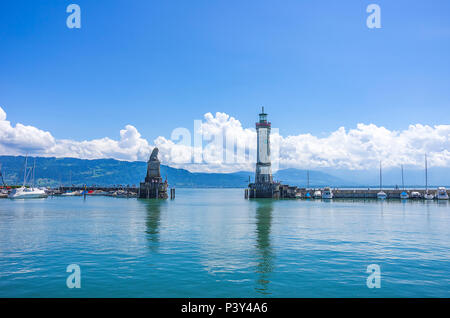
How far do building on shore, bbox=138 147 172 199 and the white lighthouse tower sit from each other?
141 ft

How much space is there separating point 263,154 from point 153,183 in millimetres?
49522

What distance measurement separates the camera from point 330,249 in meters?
31.3

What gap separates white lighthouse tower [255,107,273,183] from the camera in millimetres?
144750

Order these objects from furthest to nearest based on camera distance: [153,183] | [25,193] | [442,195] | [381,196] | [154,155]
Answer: [153,183]
[154,155]
[25,193]
[381,196]
[442,195]

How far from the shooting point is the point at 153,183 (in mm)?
141000

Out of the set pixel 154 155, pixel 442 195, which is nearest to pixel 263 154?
pixel 154 155

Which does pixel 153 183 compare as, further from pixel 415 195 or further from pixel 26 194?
pixel 415 195

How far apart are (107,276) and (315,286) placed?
13.5 meters

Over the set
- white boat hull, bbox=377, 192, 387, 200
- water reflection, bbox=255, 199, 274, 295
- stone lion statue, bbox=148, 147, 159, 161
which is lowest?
white boat hull, bbox=377, 192, 387, 200

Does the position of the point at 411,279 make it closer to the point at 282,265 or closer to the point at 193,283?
the point at 282,265

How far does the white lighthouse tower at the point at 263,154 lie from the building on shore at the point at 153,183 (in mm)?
42969

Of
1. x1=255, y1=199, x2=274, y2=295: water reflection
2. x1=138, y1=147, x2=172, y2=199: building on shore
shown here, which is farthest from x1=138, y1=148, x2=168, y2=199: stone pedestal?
x1=255, y1=199, x2=274, y2=295: water reflection

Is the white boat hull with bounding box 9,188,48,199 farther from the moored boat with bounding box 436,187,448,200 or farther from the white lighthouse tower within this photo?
the moored boat with bounding box 436,187,448,200
